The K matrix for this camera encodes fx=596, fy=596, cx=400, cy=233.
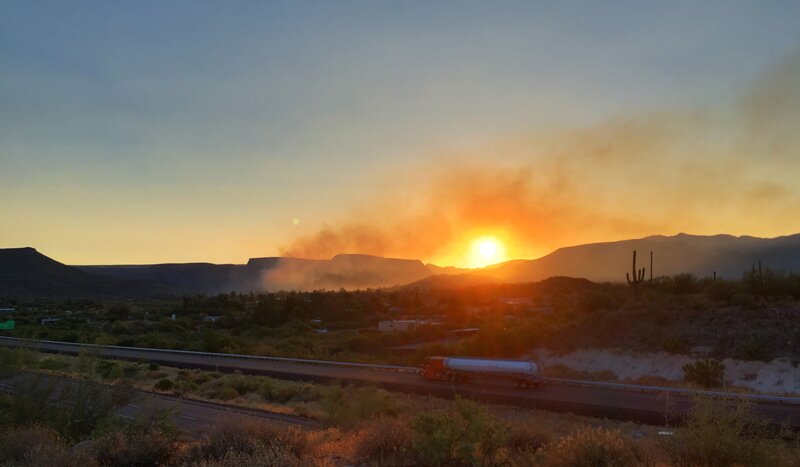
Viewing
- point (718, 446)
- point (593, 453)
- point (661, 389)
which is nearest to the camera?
point (593, 453)

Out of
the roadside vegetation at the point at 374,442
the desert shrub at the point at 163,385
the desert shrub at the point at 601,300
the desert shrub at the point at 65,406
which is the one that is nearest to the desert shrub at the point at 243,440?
the roadside vegetation at the point at 374,442

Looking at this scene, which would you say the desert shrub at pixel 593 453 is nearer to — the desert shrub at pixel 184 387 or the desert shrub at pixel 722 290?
the desert shrub at pixel 184 387

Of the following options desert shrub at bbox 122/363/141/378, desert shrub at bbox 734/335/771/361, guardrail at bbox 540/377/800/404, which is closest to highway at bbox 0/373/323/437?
desert shrub at bbox 122/363/141/378

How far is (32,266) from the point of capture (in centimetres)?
14962

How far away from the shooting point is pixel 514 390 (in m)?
35.1

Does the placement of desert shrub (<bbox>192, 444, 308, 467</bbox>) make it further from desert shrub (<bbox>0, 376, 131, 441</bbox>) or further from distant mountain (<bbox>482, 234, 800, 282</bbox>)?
distant mountain (<bbox>482, 234, 800, 282</bbox>)

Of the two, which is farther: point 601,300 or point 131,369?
point 601,300

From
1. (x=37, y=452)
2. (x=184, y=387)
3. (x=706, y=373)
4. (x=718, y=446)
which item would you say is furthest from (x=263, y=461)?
(x=706, y=373)

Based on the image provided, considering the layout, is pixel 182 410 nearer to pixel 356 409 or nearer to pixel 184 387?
pixel 184 387

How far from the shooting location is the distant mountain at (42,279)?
461 ft

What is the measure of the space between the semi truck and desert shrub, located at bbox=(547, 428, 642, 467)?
2520 centimetres

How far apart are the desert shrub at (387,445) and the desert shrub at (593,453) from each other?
3403mm

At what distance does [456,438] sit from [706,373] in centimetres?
3103

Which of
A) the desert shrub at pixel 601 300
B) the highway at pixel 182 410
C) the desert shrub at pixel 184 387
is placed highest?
the desert shrub at pixel 601 300
